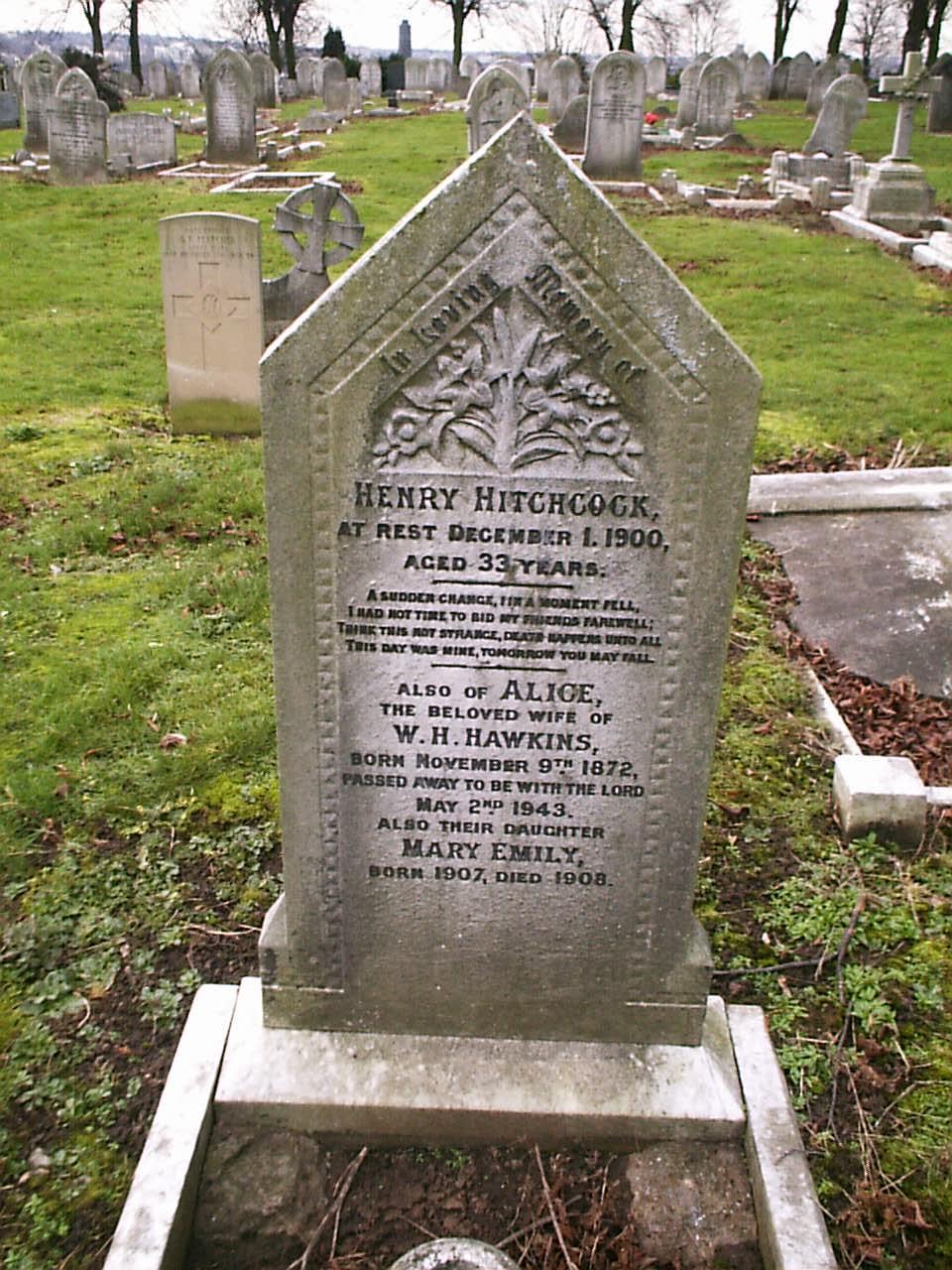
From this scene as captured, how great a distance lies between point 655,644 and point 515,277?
985 mm

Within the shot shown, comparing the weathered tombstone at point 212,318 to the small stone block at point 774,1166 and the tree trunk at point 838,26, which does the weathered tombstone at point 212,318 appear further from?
the tree trunk at point 838,26

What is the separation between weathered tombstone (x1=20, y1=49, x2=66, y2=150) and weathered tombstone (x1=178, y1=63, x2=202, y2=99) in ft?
71.2

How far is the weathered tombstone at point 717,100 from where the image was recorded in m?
29.1

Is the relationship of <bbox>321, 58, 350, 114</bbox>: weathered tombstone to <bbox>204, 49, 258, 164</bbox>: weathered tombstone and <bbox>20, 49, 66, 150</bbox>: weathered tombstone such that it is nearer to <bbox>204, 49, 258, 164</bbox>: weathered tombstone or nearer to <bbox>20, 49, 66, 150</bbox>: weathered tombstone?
<bbox>204, 49, 258, 164</bbox>: weathered tombstone

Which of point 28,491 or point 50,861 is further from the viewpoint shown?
point 28,491

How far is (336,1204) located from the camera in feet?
9.64

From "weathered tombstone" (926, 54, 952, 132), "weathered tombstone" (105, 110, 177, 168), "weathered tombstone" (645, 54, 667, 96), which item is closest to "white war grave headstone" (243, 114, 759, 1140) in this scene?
"weathered tombstone" (105, 110, 177, 168)

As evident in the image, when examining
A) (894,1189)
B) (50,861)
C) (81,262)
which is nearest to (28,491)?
(50,861)

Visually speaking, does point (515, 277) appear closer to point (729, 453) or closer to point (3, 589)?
point (729, 453)

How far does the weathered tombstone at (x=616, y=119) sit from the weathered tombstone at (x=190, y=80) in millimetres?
27453

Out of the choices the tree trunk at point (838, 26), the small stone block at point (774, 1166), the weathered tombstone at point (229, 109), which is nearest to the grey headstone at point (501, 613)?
the small stone block at point (774, 1166)

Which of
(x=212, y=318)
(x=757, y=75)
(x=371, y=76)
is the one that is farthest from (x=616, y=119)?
(x=371, y=76)

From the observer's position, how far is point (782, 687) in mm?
5551

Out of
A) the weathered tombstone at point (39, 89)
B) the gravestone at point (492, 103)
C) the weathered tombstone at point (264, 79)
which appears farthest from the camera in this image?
the weathered tombstone at point (264, 79)
